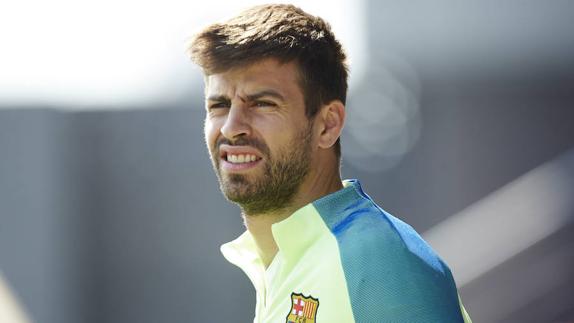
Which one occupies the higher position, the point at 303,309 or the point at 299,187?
the point at 299,187

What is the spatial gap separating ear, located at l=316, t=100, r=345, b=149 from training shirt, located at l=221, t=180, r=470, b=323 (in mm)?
144

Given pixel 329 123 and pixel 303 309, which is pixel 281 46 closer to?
pixel 329 123

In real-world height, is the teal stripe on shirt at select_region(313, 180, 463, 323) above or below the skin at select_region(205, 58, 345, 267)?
below

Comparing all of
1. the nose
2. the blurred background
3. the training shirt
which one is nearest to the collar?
the training shirt

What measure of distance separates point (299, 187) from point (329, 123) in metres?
0.18

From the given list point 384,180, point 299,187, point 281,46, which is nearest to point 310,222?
point 299,187

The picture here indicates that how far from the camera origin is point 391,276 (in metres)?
1.89

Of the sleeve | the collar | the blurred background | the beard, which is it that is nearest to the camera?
the sleeve

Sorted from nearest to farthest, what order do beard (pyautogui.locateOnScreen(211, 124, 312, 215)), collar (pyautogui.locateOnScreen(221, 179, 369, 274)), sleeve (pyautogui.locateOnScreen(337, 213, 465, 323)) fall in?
sleeve (pyautogui.locateOnScreen(337, 213, 465, 323)), collar (pyautogui.locateOnScreen(221, 179, 369, 274)), beard (pyautogui.locateOnScreen(211, 124, 312, 215))

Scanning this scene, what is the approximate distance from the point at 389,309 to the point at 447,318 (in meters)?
0.13

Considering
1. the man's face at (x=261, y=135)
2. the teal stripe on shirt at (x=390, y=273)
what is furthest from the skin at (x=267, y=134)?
the teal stripe on shirt at (x=390, y=273)

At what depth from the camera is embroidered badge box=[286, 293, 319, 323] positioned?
193 centimetres

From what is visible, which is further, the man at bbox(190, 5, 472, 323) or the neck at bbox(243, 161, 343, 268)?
the neck at bbox(243, 161, 343, 268)

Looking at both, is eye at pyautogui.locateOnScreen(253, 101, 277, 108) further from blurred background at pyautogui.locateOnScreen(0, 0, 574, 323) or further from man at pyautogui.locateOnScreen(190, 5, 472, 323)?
blurred background at pyautogui.locateOnScreen(0, 0, 574, 323)
